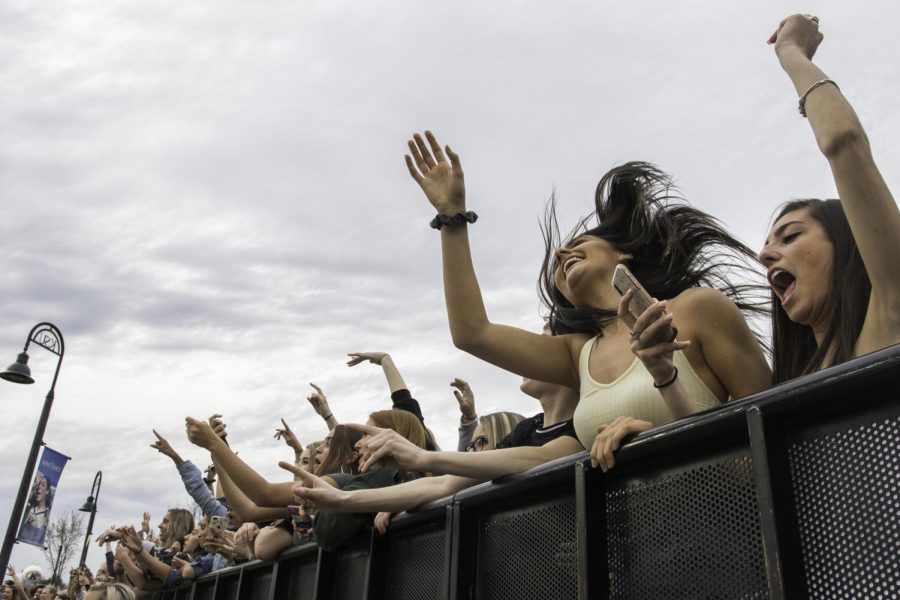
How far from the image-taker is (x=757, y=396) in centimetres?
176

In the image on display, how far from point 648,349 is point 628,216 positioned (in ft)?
4.60

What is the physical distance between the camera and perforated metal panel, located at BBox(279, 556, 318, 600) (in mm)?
3764

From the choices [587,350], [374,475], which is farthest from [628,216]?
[374,475]

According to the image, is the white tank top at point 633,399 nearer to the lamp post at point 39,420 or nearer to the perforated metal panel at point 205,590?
the perforated metal panel at point 205,590

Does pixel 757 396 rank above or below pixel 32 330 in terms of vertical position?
below

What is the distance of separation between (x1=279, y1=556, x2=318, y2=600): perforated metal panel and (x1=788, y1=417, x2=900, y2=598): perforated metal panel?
98.5 inches

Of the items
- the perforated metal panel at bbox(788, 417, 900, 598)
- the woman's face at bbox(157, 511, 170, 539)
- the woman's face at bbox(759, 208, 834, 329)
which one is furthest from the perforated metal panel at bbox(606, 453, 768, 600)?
the woman's face at bbox(157, 511, 170, 539)

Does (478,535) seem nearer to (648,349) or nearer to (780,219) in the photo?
(648,349)

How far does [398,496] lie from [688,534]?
136cm

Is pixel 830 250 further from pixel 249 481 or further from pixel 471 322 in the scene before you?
pixel 249 481

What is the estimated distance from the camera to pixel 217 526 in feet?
21.1

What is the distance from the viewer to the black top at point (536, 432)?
11.1ft

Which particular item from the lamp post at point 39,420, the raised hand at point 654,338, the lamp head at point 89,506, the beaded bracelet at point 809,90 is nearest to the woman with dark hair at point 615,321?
the raised hand at point 654,338

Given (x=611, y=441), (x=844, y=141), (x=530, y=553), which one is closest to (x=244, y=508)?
(x=530, y=553)
